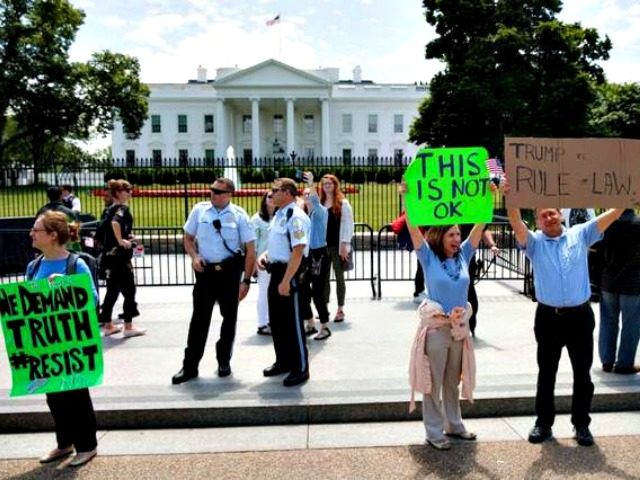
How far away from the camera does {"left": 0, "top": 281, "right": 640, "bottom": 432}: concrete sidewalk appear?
488cm

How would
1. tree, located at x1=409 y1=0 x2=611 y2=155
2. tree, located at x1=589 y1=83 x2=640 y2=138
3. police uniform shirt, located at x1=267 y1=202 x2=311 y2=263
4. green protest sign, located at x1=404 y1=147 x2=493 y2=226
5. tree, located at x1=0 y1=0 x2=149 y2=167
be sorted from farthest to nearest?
tree, located at x1=0 y1=0 x2=149 y2=167, tree, located at x1=409 y1=0 x2=611 y2=155, tree, located at x1=589 y1=83 x2=640 y2=138, police uniform shirt, located at x1=267 y1=202 x2=311 y2=263, green protest sign, located at x1=404 y1=147 x2=493 y2=226

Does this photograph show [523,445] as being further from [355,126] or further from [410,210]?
[355,126]

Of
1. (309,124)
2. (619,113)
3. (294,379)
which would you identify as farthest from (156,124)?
(294,379)

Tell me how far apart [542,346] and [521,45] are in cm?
2617

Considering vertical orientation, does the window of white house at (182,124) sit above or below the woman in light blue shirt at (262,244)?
above

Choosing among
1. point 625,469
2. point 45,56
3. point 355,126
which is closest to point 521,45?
point 625,469

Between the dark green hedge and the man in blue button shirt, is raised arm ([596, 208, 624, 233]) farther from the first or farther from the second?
the dark green hedge

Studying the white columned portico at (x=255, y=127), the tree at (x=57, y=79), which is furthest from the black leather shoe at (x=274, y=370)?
the white columned portico at (x=255, y=127)

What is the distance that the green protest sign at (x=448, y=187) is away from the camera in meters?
4.30

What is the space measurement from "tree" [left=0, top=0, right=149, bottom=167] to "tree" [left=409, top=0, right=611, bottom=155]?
26404 mm

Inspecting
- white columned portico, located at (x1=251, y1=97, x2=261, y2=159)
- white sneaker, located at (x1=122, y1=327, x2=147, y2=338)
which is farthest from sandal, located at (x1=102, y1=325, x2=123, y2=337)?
white columned portico, located at (x1=251, y1=97, x2=261, y2=159)

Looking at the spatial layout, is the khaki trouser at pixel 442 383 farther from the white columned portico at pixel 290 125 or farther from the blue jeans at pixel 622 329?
the white columned portico at pixel 290 125

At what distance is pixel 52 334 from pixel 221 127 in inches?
2981

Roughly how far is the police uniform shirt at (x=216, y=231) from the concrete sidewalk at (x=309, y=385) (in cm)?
116
